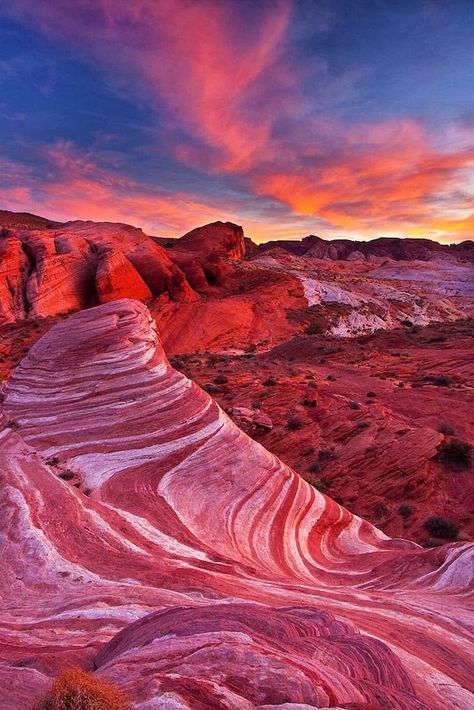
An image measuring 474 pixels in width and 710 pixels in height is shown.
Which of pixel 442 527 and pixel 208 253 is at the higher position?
pixel 208 253

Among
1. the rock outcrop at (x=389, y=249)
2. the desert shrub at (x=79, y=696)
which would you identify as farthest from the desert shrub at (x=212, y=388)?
the rock outcrop at (x=389, y=249)

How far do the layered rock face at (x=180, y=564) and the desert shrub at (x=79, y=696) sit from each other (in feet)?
0.87

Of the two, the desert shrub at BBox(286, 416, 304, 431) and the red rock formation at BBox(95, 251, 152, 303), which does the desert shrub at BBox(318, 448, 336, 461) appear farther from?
the red rock formation at BBox(95, 251, 152, 303)

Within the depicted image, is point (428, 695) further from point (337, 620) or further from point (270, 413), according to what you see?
point (270, 413)

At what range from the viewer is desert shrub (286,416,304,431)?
18.8 m

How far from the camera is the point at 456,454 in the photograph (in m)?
15.9

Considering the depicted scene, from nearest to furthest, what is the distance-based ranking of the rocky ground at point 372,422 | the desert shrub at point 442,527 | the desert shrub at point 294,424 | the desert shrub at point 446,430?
1. the desert shrub at point 442,527
2. the rocky ground at point 372,422
3. the desert shrub at point 446,430
4. the desert shrub at point 294,424

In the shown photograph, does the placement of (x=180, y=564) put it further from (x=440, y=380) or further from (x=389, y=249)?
(x=389, y=249)

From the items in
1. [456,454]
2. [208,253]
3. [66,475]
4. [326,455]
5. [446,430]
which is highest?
[208,253]

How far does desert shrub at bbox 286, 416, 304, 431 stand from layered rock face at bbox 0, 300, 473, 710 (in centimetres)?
759

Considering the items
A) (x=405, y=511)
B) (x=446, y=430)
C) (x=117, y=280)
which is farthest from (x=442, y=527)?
(x=117, y=280)

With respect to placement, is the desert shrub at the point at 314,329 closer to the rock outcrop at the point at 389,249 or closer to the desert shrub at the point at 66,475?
the desert shrub at the point at 66,475

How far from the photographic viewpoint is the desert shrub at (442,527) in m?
12.8

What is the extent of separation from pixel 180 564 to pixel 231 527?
224 cm
